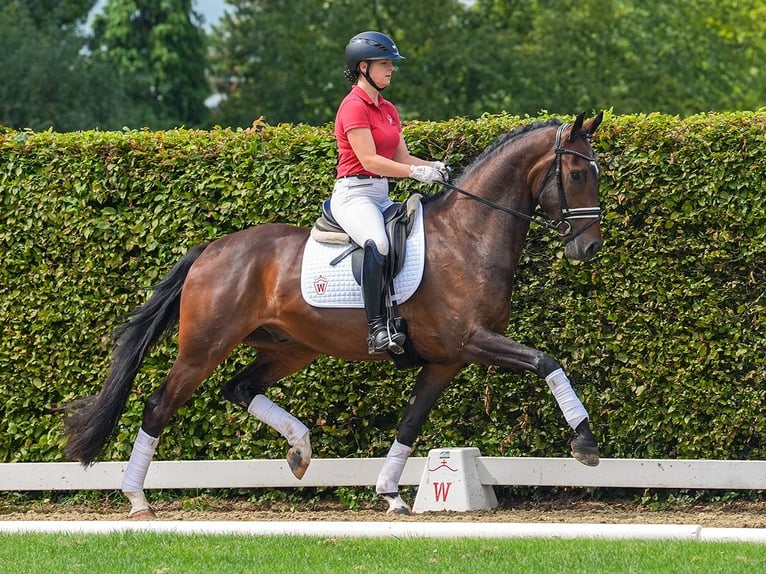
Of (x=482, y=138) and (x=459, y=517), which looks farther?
(x=482, y=138)

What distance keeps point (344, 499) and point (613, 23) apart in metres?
30.8

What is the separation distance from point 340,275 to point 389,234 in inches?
17.4

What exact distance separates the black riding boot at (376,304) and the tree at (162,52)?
26.5 m

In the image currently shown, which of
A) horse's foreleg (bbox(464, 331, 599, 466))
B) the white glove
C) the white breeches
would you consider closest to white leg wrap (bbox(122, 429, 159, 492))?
the white breeches

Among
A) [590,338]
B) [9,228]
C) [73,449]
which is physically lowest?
[73,449]

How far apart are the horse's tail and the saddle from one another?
1.03 meters

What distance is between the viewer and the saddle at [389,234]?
7426 mm

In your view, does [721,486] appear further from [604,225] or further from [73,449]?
[73,449]

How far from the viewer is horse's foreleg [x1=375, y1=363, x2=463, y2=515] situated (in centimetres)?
773

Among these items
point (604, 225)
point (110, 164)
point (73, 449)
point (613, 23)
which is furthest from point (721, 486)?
point (613, 23)

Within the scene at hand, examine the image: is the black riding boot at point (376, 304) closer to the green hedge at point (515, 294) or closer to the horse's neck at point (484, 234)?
the horse's neck at point (484, 234)

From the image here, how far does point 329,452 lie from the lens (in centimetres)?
905

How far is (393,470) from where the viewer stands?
25.9 feet

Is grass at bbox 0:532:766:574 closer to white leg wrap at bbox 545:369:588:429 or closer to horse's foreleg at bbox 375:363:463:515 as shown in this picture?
white leg wrap at bbox 545:369:588:429
